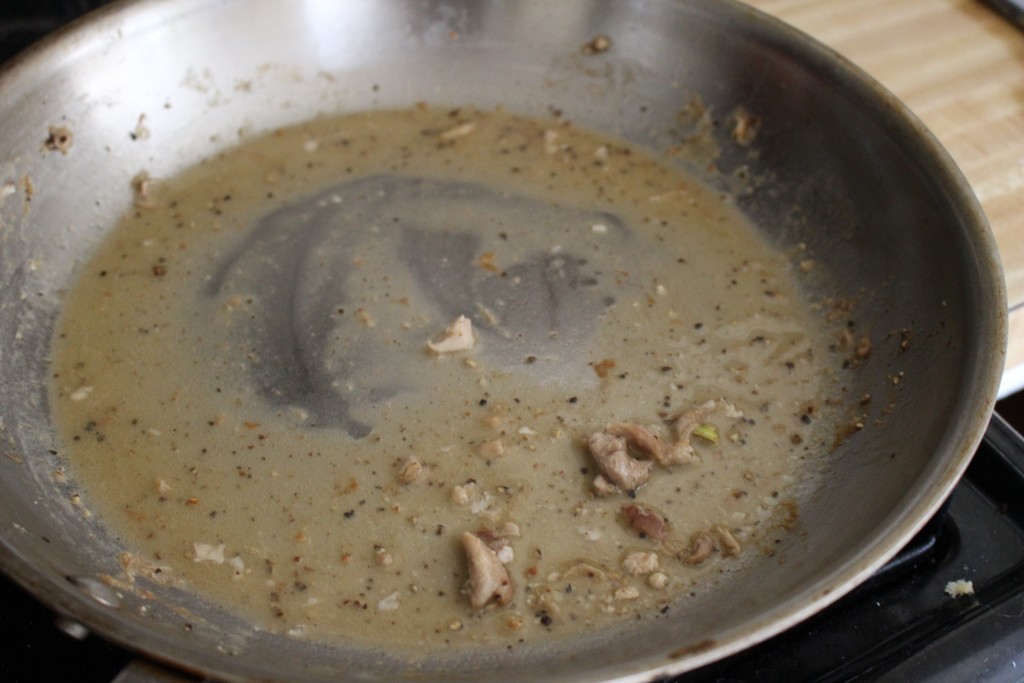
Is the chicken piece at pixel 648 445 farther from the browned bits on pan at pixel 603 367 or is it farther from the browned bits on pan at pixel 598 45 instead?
the browned bits on pan at pixel 598 45

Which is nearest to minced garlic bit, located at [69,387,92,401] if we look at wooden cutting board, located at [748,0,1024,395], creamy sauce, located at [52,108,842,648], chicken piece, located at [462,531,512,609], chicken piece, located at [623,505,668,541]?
creamy sauce, located at [52,108,842,648]

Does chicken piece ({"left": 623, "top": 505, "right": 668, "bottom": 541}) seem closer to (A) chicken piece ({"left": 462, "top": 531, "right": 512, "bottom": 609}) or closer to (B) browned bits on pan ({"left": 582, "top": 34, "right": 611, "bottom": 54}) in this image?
(A) chicken piece ({"left": 462, "top": 531, "right": 512, "bottom": 609})

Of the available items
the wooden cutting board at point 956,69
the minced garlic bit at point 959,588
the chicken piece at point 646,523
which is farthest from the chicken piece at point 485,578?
the wooden cutting board at point 956,69

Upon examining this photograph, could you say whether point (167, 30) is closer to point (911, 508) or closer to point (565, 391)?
point (565, 391)

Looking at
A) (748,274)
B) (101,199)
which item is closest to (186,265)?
(101,199)

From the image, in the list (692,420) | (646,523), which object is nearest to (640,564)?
(646,523)

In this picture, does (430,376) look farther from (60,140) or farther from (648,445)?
(60,140)
